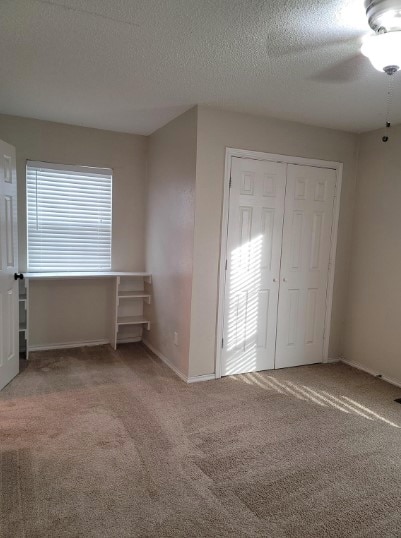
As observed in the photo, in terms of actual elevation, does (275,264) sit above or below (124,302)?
above

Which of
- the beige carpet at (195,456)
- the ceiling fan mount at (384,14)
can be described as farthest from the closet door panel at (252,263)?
the ceiling fan mount at (384,14)

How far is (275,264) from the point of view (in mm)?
3844

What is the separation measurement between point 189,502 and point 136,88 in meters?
2.80

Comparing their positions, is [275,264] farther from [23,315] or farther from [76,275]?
[23,315]

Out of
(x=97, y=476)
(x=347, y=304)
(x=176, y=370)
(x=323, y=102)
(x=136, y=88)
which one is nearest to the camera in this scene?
(x=97, y=476)

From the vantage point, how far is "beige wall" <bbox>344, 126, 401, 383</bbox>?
146 inches

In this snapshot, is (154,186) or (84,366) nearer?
(84,366)

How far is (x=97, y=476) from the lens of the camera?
218 cm

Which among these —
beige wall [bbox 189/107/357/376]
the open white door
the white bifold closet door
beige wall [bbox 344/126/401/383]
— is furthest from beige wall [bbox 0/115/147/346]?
beige wall [bbox 344/126/401/383]

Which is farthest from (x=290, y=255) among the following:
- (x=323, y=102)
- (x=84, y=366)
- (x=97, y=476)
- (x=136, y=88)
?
(x=97, y=476)

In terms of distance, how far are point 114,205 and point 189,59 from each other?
2394 millimetres

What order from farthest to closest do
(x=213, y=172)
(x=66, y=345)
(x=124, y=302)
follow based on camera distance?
(x=124, y=302) < (x=66, y=345) < (x=213, y=172)

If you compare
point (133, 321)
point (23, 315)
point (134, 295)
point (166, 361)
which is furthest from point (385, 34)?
point (23, 315)

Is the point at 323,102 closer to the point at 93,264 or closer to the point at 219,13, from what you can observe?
the point at 219,13
